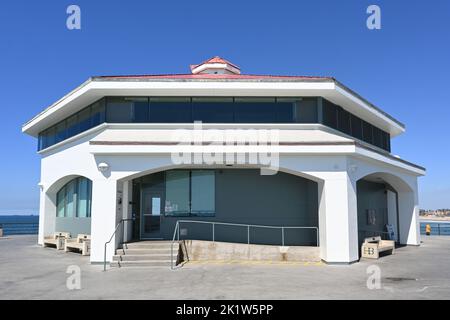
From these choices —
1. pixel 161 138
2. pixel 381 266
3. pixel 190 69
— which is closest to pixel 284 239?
pixel 381 266

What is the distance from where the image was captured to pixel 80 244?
1773cm

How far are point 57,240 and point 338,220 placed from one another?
13322 mm

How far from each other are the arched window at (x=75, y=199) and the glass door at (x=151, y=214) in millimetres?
3583

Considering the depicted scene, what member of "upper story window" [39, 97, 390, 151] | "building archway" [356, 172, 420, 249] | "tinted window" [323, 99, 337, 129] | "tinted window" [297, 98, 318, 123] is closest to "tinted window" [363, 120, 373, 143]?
"building archway" [356, 172, 420, 249]

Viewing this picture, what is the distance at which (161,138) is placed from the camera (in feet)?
50.9

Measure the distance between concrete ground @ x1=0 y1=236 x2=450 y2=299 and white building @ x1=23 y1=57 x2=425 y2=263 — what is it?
1.74 meters

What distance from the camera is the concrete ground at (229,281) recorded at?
9.69 m

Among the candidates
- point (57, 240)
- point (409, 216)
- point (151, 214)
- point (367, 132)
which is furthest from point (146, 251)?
point (409, 216)

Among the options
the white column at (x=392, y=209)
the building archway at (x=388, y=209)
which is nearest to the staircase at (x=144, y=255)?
the building archway at (x=388, y=209)

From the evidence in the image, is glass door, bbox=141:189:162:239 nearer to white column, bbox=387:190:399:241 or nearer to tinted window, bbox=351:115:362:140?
tinted window, bbox=351:115:362:140

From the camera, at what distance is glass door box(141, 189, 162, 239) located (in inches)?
663

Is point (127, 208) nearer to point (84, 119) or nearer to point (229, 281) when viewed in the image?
point (84, 119)

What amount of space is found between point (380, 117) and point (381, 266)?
9.31 metres
